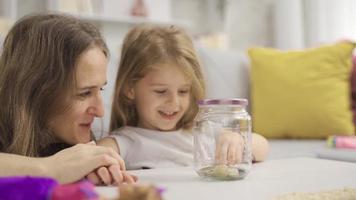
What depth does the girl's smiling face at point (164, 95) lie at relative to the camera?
4.06 feet

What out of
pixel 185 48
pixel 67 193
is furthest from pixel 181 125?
pixel 67 193

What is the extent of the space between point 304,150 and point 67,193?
1438 mm

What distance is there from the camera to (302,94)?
2.14m

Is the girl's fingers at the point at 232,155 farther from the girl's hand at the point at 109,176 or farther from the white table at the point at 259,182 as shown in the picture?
the girl's hand at the point at 109,176

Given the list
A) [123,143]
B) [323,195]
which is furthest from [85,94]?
[323,195]

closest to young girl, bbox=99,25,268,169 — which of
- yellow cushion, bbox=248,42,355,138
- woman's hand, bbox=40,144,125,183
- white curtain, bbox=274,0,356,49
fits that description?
woman's hand, bbox=40,144,125,183

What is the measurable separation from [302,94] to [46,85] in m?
1.42

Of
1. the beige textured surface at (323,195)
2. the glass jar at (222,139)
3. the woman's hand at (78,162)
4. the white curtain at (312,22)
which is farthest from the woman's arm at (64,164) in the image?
the white curtain at (312,22)

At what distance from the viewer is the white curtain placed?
137 inches

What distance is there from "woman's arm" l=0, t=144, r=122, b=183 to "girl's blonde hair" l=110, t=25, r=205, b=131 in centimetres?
49

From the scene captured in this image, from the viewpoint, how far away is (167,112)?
4.09 feet

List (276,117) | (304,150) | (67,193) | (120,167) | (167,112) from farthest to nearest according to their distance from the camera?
(276,117) < (304,150) < (167,112) < (120,167) < (67,193)

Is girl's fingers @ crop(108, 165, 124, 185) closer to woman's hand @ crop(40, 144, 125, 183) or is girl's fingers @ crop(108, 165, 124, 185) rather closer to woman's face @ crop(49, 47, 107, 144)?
woman's hand @ crop(40, 144, 125, 183)

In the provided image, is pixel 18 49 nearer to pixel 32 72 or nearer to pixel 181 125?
pixel 32 72
